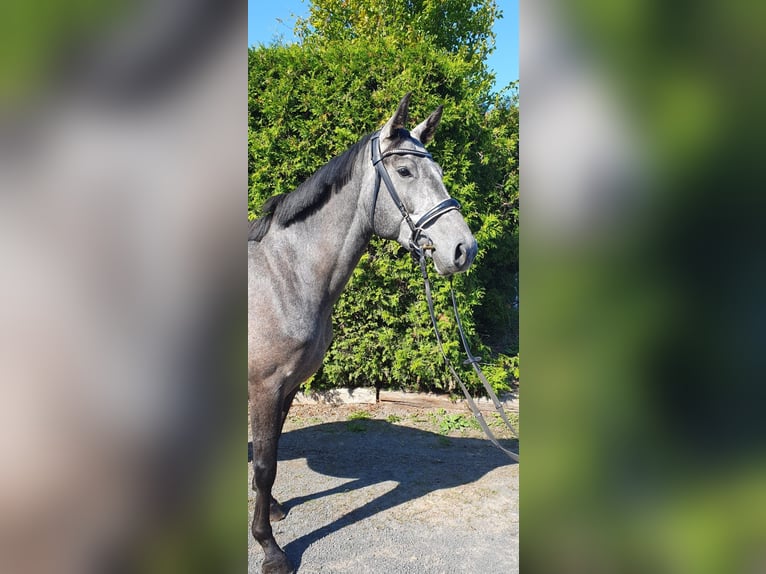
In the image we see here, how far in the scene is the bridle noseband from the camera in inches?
96.0

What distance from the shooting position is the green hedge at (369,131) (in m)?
5.12

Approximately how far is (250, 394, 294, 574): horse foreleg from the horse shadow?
39cm

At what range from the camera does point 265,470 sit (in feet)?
8.13

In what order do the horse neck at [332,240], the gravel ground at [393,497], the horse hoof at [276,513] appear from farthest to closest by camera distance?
the horse hoof at [276,513] → the gravel ground at [393,497] → the horse neck at [332,240]

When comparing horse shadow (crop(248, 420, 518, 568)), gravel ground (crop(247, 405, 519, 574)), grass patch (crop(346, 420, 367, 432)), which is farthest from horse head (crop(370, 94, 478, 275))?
grass patch (crop(346, 420, 367, 432))

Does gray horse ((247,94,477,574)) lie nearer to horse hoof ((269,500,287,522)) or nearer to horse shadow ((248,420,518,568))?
horse hoof ((269,500,287,522))

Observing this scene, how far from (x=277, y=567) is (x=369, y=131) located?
4.05m

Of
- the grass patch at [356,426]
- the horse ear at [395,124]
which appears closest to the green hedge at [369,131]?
the grass patch at [356,426]
